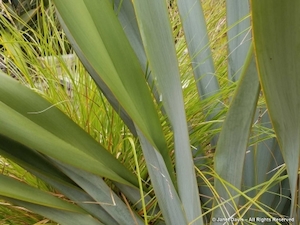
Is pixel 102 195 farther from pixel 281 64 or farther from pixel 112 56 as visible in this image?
pixel 281 64

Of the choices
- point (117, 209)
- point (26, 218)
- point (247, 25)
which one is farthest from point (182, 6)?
point (26, 218)

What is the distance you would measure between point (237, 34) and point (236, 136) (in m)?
0.25

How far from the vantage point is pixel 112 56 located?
0.48 metres

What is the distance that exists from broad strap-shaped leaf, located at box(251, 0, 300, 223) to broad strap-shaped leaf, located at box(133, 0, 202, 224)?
0.12m

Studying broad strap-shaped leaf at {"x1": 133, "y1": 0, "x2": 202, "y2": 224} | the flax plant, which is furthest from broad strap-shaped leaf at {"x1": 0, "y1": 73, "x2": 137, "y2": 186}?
broad strap-shaped leaf at {"x1": 133, "y1": 0, "x2": 202, "y2": 224}

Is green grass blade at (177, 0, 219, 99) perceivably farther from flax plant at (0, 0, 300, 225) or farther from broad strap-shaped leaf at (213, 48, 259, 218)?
broad strap-shaped leaf at (213, 48, 259, 218)

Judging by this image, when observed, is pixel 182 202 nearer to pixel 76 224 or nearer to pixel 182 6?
pixel 76 224

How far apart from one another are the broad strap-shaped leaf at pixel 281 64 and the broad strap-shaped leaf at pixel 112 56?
156mm

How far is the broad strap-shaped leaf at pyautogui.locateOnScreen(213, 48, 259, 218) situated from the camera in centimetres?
45

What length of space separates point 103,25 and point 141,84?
0.09m

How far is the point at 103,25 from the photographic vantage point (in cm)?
48

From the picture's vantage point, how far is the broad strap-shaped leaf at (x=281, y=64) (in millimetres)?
332

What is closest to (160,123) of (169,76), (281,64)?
(169,76)

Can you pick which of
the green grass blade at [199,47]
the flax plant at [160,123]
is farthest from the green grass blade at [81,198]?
the green grass blade at [199,47]
